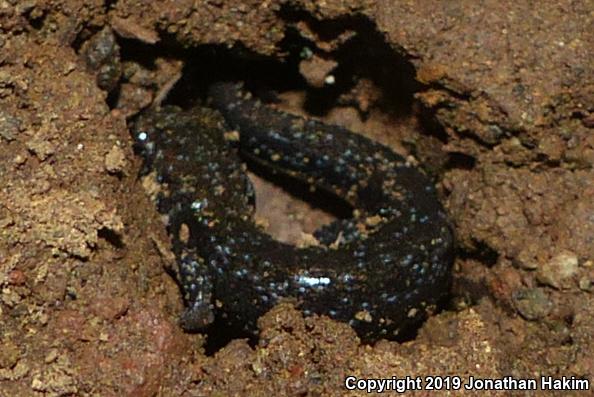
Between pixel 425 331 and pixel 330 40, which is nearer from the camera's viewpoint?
pixel 425 331

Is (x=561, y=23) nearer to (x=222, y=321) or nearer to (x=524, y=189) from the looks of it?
(x=524, y=189)

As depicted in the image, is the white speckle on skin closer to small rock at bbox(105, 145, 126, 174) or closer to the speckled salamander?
the speckled salamander

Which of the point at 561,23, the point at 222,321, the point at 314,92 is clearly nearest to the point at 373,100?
the point at 314,92

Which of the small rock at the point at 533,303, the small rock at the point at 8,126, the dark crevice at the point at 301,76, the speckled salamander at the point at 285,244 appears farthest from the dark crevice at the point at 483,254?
the small rock at the point at 8,126

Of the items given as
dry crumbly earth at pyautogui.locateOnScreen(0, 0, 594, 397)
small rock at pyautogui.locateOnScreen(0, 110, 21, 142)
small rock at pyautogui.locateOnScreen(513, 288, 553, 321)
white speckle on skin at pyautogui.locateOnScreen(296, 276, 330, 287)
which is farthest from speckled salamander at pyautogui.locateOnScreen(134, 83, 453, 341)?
small rock at pyautogui.locateOnScreen(0, 110, 21, 142)

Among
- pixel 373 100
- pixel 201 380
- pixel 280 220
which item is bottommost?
pixel 280 220

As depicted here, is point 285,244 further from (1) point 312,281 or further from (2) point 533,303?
(2) point 533,303
